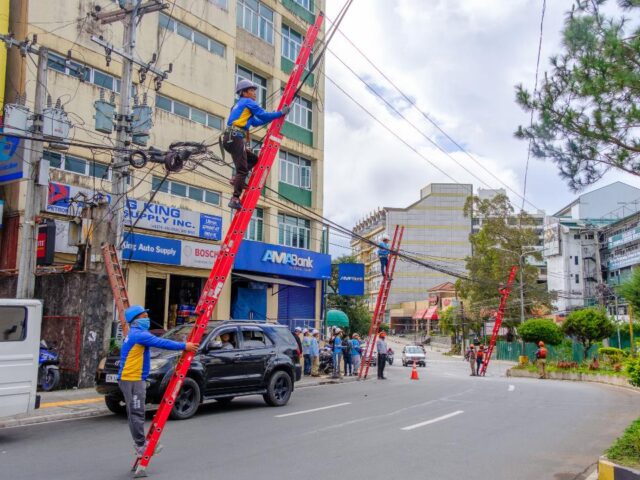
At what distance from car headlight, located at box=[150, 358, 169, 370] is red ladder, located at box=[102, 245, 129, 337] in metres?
4.47

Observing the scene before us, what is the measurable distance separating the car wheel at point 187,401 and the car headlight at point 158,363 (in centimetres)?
54

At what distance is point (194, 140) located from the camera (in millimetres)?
24672

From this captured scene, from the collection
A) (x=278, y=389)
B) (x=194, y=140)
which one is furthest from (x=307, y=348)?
(x=194, y=140)

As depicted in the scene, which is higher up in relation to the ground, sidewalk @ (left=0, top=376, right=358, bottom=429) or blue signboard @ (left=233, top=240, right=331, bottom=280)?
blue signboard @ (left=233, top=240, right=331, bottom=280)

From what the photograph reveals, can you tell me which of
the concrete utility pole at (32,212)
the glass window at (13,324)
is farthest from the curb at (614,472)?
the concrete utility pole at (32,212)

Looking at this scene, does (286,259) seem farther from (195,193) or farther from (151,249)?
(151,249)

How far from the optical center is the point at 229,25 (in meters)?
26.9

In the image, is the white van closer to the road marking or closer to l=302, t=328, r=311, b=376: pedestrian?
the road marking

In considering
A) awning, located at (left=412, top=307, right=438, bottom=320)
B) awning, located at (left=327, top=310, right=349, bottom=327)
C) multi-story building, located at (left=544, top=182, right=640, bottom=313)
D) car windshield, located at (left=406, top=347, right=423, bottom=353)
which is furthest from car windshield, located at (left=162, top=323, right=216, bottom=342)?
awning, located at (left=412, top=307, right=438, bottom=320)

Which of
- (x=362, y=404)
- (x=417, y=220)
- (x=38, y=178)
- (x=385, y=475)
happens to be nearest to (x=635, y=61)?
(x=385, y=475)

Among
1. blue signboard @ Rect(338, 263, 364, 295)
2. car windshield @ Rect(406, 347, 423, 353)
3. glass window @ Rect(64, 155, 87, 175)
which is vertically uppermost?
glass window @ Rect(64, 155, 87, 175)

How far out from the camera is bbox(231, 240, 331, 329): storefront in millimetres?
26188

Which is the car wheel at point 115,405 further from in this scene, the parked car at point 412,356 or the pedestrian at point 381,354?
the parked car at point 412,356

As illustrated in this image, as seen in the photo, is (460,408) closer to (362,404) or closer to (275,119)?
(362,404)
